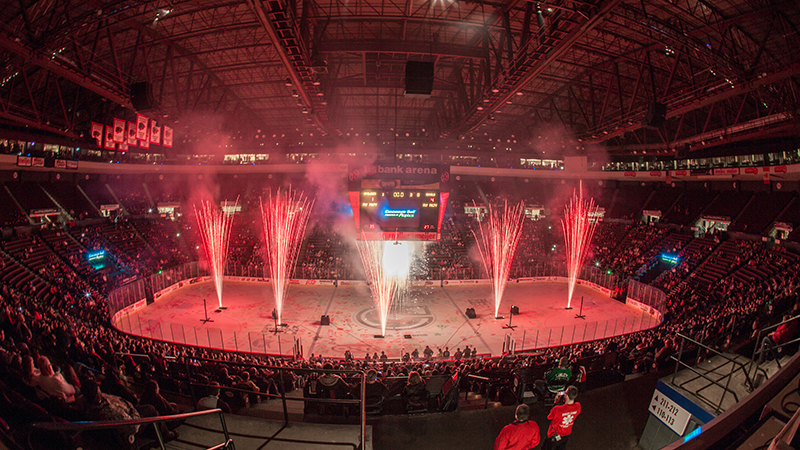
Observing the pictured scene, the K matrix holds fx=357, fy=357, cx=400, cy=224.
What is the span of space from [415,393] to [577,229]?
110 feet

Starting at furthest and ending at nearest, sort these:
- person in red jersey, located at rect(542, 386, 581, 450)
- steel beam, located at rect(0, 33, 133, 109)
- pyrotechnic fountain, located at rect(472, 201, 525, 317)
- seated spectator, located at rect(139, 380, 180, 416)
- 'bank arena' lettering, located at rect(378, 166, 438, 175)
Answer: pyrotechnic fountain, located at rect(472, 201, 525, 317) → 'bank arena' lettering, located at rect(378, 166, 438, 175) → steel beam, located at rect(0, 33, 133, 109) → seated spectator, located at rect(139, 380, 180, 416) → person in red jersey, located at rect(542, 386, 581, 450)

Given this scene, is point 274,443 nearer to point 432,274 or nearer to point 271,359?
point 271,359

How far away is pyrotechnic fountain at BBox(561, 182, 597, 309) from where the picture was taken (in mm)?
28422

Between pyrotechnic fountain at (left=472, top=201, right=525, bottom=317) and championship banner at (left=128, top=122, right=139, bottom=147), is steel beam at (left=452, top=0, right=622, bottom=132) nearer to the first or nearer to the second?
pyrotechnic fountain at (left=472, top=201, right=525, bottom=317)

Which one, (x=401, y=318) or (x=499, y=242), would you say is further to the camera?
(x=499, y=242)

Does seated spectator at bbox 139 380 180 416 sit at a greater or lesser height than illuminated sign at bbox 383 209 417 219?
lesser

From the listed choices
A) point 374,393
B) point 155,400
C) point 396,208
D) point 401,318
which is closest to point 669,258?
point 401,318

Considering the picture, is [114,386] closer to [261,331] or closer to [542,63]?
[542,63]

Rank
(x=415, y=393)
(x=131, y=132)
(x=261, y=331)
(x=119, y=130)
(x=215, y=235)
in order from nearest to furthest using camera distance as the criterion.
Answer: (x=415, y=393) → (x=261, y=331) → (x=119, y=130) → (x=131, y=132) → (x=215, y=235)

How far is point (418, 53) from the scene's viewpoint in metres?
13.2

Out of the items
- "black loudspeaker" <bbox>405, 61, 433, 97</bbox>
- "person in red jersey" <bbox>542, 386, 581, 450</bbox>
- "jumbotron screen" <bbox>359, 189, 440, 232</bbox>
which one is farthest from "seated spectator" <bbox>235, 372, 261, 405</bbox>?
"jumbotron screen" <bbox>359, 189, 440, 232</bbox>

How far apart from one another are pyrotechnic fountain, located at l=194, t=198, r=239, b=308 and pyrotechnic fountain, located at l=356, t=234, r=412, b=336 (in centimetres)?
992

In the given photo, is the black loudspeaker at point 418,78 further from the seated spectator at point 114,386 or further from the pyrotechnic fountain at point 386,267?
the pyrotechnic fountain at point 386,267

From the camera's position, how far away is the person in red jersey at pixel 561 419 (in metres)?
4.60
